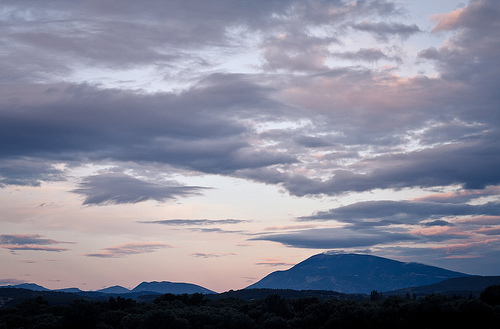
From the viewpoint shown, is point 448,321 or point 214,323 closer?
point 448,321

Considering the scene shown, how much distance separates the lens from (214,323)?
12406 centimetres

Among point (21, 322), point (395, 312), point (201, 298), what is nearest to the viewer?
point (395, 312)

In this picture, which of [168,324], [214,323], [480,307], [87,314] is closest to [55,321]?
[87,314]

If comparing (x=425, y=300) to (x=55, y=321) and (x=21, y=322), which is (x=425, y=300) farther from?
(x=21, y=322)

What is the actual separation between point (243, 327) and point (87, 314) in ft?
121

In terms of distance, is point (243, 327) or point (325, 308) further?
point (325, 308)

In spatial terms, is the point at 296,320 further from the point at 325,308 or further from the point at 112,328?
the point at 112,328

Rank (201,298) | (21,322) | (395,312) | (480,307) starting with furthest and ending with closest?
(201,298) < (21,322) < (395,312) < (480,307)

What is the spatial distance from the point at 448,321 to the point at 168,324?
58.5 meters

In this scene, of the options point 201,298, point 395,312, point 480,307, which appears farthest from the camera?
point 201,298

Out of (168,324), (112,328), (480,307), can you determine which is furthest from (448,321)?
(112,328)

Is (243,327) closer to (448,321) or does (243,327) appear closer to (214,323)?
(214,323)

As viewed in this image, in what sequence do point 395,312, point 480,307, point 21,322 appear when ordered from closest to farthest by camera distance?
point 480,307 < point 395,312 < point 21,322

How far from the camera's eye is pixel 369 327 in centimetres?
11856
